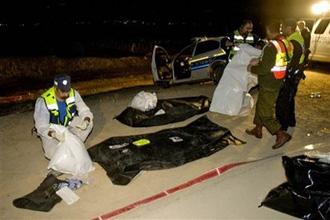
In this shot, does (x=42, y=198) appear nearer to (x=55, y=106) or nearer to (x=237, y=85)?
(x=55, y=106)

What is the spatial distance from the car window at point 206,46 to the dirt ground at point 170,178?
131 inches

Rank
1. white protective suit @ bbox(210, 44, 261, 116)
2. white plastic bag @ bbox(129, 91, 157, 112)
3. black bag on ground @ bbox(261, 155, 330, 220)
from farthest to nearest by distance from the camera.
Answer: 1. white plastic bag @ bbox(129, 91, 157, 112)
2. white protective suit @ bbox(210, 44, 261, 116)
3. black bag on ground @ bbox(261, 155, 330, 220)

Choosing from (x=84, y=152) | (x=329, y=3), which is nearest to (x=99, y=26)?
(x=329, y=3)

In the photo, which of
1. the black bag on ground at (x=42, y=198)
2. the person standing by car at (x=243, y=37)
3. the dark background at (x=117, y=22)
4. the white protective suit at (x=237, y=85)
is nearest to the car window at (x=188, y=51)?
the person standing by car at (x=243, y=37)

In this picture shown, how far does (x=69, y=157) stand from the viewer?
5.09m

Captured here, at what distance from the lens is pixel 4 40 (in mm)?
19359

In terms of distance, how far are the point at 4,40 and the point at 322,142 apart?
17165 millimetres

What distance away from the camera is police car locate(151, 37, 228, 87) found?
1045 centimetres

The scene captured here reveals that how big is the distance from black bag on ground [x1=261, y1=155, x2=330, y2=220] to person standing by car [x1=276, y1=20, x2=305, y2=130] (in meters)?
2.21

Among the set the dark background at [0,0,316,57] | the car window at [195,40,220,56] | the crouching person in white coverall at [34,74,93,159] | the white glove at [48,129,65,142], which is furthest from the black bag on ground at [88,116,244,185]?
the dark background at [0,0,316,57]

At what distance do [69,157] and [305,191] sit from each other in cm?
291

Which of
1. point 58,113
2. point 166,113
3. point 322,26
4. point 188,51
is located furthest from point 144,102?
point 322,26

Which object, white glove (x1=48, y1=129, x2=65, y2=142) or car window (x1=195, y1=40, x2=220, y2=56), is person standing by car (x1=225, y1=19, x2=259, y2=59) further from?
white glove (x1=48, y1=129, x2=65, y2=142)

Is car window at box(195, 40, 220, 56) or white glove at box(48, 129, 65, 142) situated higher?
car window at box(195, 40, 220, 56)
